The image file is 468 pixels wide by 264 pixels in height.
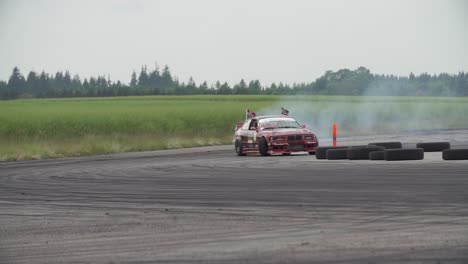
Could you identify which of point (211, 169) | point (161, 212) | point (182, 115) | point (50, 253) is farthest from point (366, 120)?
point (50, 253)

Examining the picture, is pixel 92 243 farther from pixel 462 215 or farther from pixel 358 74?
pixel 358 74

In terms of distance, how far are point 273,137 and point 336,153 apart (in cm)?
380

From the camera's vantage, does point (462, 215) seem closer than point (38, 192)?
Yes

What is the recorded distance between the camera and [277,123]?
3134 cm

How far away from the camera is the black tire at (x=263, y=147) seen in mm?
30453

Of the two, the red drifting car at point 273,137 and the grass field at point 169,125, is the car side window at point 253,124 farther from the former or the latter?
the grass field at point 169,125

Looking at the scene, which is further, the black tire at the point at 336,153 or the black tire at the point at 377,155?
the black tire at the point at 336,153

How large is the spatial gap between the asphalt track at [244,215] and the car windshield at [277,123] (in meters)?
7.15

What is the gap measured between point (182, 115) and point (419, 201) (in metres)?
45.9

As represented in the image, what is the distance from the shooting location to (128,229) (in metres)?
12.3

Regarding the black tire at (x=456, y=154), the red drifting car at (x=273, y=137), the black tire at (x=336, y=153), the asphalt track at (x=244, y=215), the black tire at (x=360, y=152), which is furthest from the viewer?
the red drifting car at (x=273, y=137)

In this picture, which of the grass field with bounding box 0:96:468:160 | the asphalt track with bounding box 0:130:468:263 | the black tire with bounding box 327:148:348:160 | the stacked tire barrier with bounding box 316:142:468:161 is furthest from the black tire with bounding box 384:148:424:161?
the grass field with bounding box 0:96:468:160

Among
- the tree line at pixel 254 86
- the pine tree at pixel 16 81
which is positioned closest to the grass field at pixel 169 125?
the tree line at pixel 254 86

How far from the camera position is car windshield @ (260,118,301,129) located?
31.2 metres
